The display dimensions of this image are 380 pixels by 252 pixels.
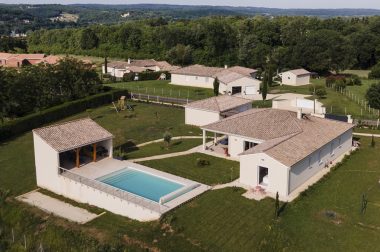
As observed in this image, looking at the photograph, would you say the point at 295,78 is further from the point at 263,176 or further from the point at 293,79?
the point at 263,176

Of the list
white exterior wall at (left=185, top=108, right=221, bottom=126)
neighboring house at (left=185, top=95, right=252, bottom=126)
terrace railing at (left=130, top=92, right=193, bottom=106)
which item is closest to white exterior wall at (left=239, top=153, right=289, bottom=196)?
neighboring house at (left=185, top=95, right=252, bottom=126)

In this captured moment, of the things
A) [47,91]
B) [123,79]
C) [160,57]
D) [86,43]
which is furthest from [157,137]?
[86,43]

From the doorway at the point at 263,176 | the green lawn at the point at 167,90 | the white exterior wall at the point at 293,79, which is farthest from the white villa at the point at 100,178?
the white exterior wall at the point at 293,79

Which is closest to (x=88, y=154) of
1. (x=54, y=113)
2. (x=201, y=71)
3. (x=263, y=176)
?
(x=263, y=176)

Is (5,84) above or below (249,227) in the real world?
above

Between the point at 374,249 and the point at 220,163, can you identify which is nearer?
the point at 374,249

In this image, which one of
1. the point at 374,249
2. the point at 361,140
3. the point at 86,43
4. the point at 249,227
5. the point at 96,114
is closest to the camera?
the point at 374,249

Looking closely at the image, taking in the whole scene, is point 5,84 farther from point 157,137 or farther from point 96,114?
point 157,137
